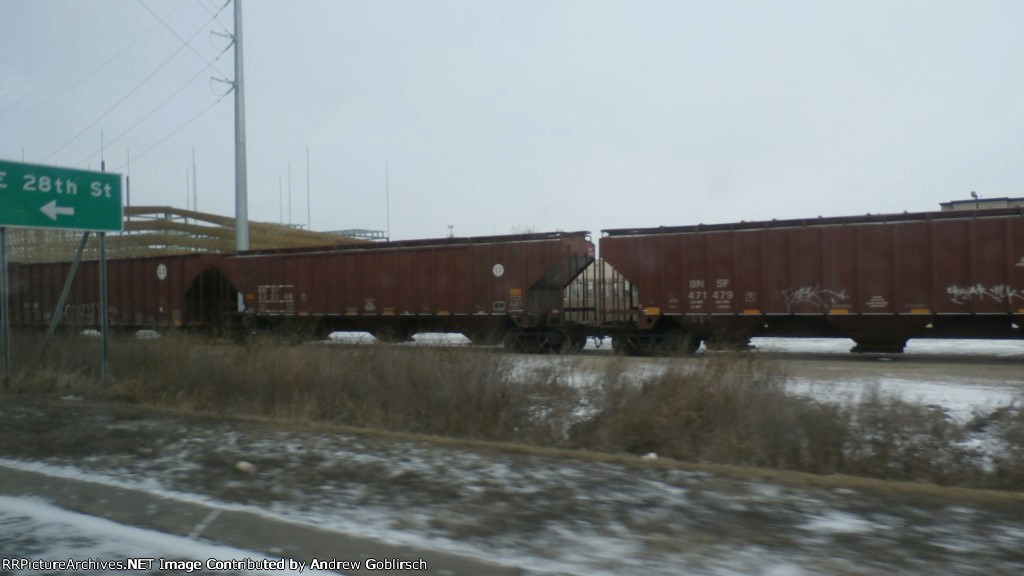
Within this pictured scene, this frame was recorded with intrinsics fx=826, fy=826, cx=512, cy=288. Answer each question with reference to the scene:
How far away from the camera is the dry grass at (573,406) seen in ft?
25.5

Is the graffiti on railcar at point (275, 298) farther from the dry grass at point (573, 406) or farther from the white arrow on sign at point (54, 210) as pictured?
the white arrow on sign at point (54, 210)

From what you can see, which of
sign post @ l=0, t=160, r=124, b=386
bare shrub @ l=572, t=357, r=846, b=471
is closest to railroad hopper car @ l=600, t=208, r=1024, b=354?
bare shrub @ l=572, t=357, r=846, b=471

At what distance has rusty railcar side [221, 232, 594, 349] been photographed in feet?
72.3

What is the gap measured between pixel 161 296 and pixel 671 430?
2424 cm

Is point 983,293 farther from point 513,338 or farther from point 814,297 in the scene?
point 513,338

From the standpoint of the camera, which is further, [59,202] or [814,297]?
[814,297]

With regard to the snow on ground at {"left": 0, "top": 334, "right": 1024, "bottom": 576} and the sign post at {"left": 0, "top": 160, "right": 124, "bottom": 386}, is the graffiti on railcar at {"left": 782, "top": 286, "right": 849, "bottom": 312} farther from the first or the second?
the sign post at {"left": 0, "top": 160, "right": 124, "bottom": 386}

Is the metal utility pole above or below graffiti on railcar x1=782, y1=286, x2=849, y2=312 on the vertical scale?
above

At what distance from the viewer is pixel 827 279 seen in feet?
63.4

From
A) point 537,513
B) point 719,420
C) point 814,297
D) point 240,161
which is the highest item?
point 240,161

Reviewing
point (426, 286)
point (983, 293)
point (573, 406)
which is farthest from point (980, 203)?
point (573, 406)

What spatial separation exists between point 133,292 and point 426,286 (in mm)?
12482

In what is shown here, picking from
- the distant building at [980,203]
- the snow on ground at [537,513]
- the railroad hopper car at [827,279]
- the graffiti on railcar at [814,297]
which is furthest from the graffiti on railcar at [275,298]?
the distant building at [980,203]

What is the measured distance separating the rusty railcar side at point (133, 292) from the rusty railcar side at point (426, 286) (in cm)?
124
